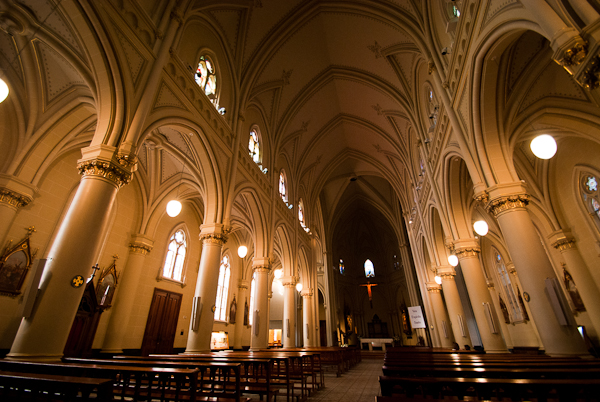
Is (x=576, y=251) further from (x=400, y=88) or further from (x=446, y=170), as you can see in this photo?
(x=400, y=88)

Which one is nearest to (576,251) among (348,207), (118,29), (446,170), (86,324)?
(446,170)

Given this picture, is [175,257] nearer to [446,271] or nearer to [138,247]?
[138,247]

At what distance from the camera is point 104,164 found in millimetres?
5090

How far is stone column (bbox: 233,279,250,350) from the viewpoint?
16.4 m

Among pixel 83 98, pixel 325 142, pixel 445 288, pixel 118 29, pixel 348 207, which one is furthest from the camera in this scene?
pixel 348 207

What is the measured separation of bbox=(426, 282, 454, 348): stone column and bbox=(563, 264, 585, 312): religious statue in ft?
17.3

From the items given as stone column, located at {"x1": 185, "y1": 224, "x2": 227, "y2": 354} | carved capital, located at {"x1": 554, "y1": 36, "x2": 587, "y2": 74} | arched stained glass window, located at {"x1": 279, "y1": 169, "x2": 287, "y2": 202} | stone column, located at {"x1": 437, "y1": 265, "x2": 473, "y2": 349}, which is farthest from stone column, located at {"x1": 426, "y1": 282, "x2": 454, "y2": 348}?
carved capital, located at {"x1": 554, "y1": 36, "x2": 587, "y2": 74}

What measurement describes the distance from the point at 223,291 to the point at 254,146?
27.7 ft

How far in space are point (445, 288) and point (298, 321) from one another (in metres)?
13.8

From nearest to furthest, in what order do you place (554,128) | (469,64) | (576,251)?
(469,64), (554,128), (576,251)

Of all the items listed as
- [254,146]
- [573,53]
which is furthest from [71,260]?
[254,146]

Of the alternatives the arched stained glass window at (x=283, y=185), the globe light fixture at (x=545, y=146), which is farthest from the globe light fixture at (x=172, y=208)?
the arched stained glass window at (x=283, y=185)

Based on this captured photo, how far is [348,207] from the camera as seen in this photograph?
29.8 metres

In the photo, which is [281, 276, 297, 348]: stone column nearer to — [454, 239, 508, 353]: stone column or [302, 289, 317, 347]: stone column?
[302, 289, 317, 347]: stone column
